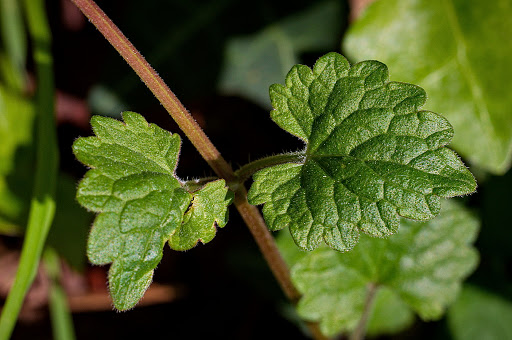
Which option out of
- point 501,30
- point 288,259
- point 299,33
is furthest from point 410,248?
point 299,33

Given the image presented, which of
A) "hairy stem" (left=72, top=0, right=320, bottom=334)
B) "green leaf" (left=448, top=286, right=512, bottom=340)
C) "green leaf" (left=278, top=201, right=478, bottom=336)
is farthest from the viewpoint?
"green leaf" (left=448, top=286, right=512, bottom=340)

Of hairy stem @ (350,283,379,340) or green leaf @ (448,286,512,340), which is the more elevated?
hairy stem @ (350,283,379,340)

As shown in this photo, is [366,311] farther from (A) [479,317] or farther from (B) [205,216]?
(B) [205,216]

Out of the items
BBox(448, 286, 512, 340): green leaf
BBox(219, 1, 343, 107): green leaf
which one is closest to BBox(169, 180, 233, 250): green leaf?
BBox(219, 1, 343, 107): green leaf

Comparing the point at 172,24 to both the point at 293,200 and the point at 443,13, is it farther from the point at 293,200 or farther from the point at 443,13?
the point at 293,200

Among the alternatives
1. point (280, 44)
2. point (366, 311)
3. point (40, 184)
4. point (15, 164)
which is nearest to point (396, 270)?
point (366, 311)

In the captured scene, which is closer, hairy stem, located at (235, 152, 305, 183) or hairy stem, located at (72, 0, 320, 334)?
hairy stem, located at (72, 0, 320, 334)

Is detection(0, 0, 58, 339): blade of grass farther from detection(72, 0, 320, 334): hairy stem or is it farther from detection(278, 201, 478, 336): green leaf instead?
detection(278, 201, 478, 336): green leaf
